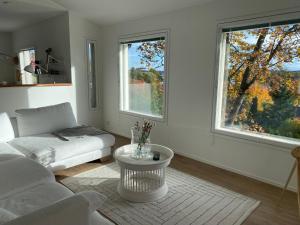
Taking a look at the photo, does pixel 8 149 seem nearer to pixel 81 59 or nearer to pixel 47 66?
pixel 81 59

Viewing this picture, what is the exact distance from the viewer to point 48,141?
2.99 metres

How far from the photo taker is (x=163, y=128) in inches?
161

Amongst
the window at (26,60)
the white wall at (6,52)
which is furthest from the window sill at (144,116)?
the white wall at (6,52)

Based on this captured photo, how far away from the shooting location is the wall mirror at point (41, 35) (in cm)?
433

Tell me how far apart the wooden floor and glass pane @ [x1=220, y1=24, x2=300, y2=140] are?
655 millimetres

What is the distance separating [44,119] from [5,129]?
1.65 ft

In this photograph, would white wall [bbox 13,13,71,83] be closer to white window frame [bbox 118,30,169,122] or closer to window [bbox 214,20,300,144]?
white window frame [bbox 118,30,169,122]

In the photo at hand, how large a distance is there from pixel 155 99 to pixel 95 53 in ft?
5.76

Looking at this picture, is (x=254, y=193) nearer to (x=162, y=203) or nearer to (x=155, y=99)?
(x=162, y=203)

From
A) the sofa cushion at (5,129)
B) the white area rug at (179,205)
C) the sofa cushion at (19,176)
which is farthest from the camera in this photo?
the sofa cushion at (5,129)

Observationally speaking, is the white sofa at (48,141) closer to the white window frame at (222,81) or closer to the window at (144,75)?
the window at (144,75)

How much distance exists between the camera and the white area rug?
7.08 feet

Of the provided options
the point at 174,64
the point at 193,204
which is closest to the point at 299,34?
the point at 174,64

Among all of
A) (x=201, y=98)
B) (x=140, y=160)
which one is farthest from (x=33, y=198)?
(x=201, y=98)
